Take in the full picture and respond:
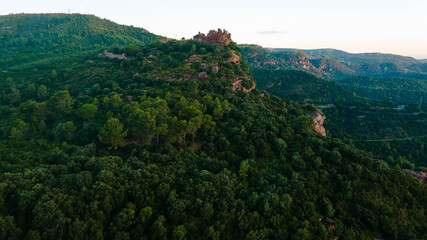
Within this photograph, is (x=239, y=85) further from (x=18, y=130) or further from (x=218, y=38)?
(x=18, y=130)

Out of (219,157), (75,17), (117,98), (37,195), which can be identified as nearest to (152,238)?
(37,195)

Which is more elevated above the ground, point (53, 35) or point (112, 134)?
point (53, 35)

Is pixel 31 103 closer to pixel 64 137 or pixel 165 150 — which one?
pixel 64 137

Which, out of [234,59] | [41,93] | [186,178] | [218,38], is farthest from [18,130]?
[218,38]

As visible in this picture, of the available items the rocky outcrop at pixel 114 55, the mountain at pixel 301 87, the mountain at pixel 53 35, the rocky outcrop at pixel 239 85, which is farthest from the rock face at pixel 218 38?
the mountain at pixel 53 35

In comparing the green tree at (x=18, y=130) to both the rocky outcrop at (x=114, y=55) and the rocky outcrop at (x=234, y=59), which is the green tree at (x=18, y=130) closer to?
the rocky outcrop at (x=114, y=55)
